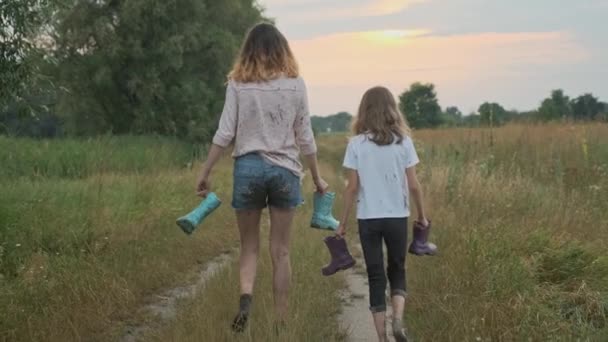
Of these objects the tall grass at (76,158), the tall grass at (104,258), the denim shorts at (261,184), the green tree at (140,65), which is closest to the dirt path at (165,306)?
the tall grass at (104,258)

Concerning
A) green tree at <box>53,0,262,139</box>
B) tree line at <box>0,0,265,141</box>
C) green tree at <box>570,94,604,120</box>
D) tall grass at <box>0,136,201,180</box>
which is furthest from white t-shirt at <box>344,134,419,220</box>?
green tree at <box>53,0,262,139</box>

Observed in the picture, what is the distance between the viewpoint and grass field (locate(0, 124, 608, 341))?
15.8ft

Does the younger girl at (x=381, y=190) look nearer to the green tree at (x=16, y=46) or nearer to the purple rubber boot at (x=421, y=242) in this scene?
the purple rubber boot at (x=421, y=242)

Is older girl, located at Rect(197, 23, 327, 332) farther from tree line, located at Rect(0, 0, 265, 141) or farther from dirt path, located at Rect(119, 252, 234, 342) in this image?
tree line, located at Rect(0, 0, 265, 141)

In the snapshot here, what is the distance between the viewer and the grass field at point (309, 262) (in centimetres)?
481

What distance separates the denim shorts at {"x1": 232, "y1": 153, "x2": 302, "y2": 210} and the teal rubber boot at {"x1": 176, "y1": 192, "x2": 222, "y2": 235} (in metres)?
0.24

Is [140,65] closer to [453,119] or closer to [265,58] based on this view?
[453,119]

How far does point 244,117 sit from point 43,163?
12883 mm

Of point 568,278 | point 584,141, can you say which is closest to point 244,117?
point 568,278

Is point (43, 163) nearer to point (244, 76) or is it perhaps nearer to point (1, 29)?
point (1, 29)

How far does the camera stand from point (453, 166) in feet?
46.0

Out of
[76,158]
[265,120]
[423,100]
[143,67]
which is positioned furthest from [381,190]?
[423,100]

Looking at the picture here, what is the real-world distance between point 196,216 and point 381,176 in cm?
137

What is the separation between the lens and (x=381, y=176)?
4.83 meters
